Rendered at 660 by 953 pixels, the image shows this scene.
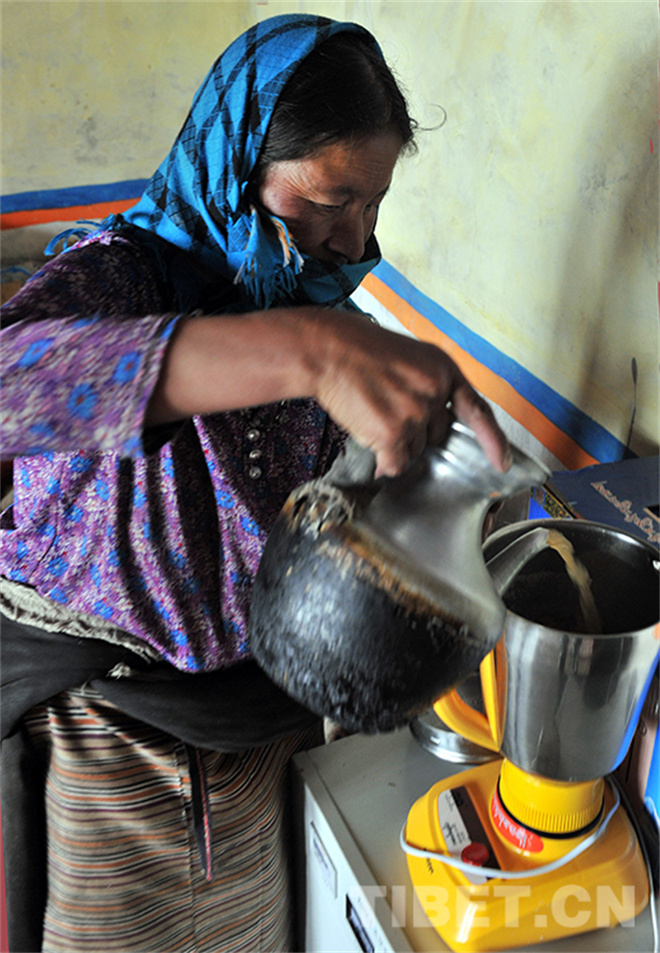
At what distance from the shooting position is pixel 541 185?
3.19 ft

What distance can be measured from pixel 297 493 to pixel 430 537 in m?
0.10

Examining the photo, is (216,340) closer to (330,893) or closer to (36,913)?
(330,893)

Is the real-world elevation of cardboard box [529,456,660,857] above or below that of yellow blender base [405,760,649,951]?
above

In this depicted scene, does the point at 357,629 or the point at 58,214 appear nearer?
the point at 357,629

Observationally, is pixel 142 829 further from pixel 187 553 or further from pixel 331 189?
pixel 331 189

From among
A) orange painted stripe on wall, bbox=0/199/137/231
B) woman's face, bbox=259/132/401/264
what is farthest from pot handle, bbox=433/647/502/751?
orange painted stripe on wall, bbox=0/199/137/231

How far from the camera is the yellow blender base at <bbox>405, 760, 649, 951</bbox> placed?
0.68m

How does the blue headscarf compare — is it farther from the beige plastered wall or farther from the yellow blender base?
the yellow blender base

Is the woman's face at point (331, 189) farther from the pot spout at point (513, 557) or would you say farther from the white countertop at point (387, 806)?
the white countertop at point (387, 806)

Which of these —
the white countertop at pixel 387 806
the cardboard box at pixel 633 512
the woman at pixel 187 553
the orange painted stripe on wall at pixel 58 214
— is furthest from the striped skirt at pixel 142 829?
the orange painted stripe on wall at pixel 58 214

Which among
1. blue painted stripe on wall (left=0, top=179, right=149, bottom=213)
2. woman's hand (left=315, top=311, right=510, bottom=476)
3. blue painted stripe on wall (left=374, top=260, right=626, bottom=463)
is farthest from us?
blue painted stripe on wall (left=0, top=179, right=149, bottom=213)

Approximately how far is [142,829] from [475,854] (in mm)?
462

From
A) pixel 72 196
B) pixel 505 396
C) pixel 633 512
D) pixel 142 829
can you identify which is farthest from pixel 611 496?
pixel 72 196

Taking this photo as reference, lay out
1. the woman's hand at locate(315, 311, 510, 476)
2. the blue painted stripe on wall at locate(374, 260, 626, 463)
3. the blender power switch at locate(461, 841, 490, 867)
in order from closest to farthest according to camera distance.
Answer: the woman's hand at locate(315, 311, 510, 476) < the blender power switch at locate(461, 841, 490, 867) < the blue painted stripe on wall at locate(374, 260, 626, 463)
